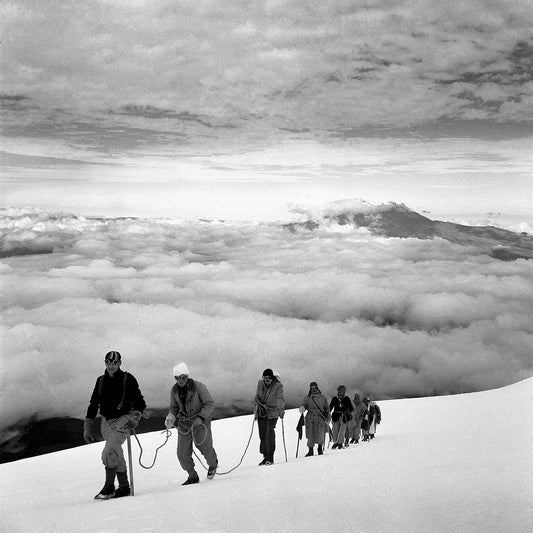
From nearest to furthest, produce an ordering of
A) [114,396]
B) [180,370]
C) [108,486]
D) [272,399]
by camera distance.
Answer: [114,396] → [108,486] → [180,370] → [272,399]

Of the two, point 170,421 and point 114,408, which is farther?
point 170,421

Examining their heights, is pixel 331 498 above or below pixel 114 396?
below

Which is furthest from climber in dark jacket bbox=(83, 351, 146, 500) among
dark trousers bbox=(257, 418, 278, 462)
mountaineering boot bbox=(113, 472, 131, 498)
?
dark trousers bbox=(257, 418, 278, 462)

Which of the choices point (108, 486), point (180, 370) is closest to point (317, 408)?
point (180, 370)

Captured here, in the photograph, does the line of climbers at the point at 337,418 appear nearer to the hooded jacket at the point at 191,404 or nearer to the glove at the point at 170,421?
the hooded jacket at the point at 191,404

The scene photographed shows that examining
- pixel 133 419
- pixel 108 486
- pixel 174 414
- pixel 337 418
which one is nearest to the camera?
pixel 133 419

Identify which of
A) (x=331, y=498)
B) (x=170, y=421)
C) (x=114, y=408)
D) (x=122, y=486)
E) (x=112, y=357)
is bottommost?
(x=122, y=486)

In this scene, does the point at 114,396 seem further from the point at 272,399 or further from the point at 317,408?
the point at 317,408

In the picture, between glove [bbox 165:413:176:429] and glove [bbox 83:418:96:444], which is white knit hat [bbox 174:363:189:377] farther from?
glove [bbox 83:418:96:444]

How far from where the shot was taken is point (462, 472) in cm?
676

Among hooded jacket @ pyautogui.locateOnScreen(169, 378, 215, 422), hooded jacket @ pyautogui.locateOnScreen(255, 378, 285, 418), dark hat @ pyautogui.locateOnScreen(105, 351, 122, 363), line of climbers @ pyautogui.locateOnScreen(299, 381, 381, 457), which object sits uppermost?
dark hat @ pyautogui.locateOnScreen(105, 351, 122, 363)

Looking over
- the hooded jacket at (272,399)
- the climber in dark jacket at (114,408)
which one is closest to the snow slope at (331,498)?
the climber in dark jacket at (114,408)

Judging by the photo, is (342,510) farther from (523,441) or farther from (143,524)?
(523,441)

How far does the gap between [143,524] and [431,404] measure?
22.9 metres
